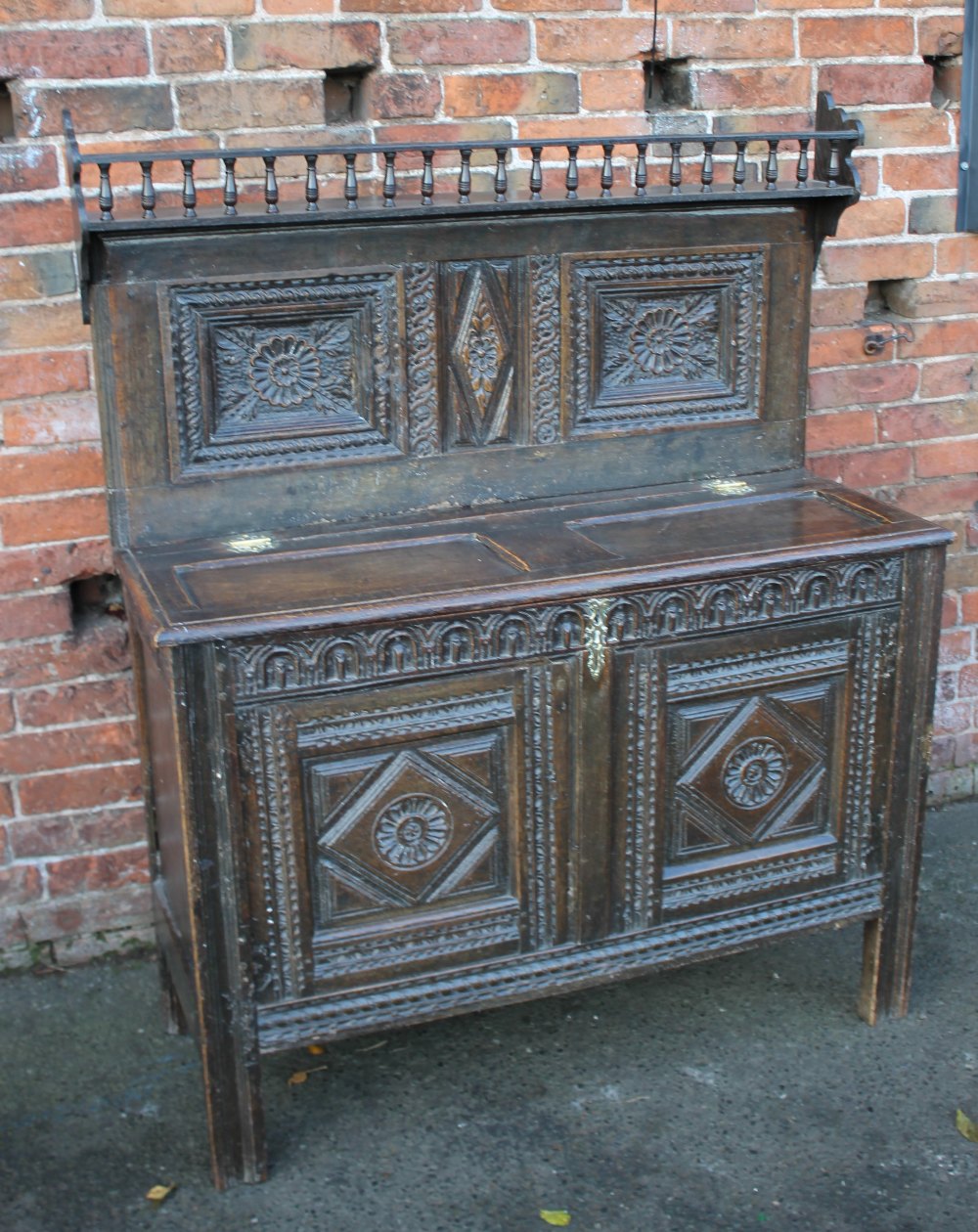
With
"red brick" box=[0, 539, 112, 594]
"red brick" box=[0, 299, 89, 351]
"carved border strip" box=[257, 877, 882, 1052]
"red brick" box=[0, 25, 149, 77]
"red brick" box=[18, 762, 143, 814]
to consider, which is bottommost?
"carved border strip" box=[257, 877, 882, 1052]

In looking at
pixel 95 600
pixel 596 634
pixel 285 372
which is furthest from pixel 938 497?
pixel 95 600

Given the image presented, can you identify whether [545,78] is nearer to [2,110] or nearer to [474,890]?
[2,110]

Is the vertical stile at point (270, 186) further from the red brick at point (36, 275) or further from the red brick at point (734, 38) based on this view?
the red brick at point (734, 38)

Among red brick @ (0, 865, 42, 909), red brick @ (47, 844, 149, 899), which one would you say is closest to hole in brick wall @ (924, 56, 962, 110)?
red brick @ (47, 844, 149, 899)

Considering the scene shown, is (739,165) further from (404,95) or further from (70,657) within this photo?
(70,657)

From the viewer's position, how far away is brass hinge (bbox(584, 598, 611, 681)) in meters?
2.46

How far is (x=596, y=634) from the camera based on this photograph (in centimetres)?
248

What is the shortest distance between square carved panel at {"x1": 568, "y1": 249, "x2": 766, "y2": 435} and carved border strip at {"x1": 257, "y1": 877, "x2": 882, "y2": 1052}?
977 mm

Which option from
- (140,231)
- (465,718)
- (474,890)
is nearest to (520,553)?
(465,718)

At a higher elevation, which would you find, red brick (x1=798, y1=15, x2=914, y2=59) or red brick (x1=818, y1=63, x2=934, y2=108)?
red brick (x1=798, y1=15, x2=914, y2=59)

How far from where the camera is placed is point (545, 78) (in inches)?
119

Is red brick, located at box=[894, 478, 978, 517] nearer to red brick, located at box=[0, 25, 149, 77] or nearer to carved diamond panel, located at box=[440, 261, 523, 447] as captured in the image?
carved diamond panel, located at box=[440, 261, 523, 447]

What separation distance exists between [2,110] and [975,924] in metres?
2.66

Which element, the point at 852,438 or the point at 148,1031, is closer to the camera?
the point at 148,1031
